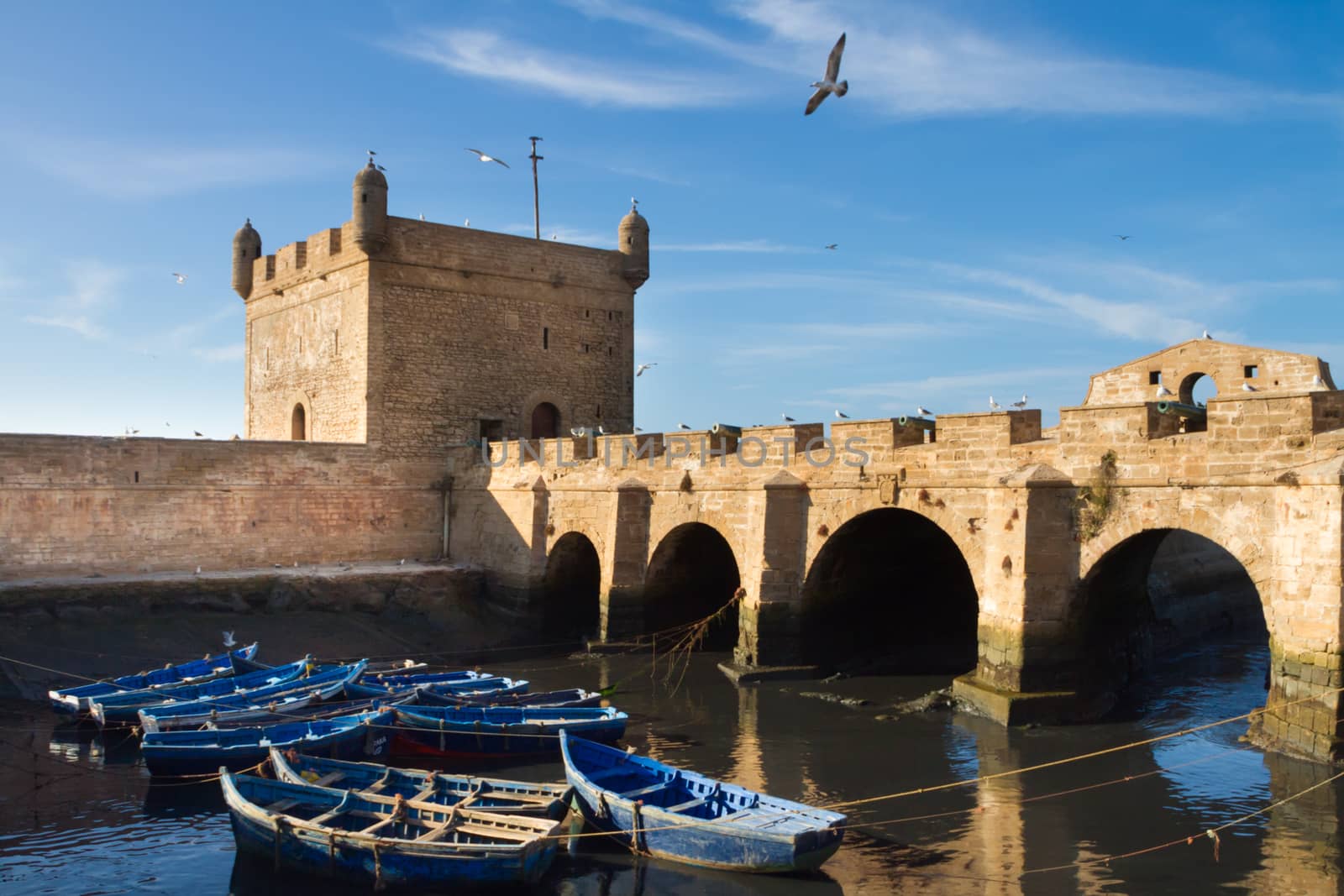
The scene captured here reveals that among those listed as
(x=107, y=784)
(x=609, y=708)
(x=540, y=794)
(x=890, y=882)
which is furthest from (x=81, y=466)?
(x=890, y=882)

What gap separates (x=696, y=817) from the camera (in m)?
11.0

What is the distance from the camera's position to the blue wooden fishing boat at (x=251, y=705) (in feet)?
47.8

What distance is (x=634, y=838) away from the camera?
10.9 metres

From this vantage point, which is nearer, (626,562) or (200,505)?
(626,562)

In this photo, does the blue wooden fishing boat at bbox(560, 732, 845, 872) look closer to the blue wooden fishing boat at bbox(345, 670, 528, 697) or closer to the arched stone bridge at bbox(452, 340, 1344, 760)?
the blue wooden fishing boat at bbox(345, 670, 528, 697)

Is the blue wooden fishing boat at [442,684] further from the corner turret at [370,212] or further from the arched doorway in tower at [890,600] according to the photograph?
the corner turret at [370,212]

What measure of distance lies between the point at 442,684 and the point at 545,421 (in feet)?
47.0

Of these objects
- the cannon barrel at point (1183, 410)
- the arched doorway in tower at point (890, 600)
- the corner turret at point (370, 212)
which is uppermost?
the corner turret at point (370, 212)

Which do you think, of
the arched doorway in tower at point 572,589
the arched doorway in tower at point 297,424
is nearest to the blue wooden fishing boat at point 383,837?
the arched doorway in tower at point 572,589

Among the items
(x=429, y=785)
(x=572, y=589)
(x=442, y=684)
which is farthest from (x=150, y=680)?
(x=572, y=589)

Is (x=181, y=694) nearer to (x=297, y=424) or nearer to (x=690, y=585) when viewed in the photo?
(x=690, y=585)

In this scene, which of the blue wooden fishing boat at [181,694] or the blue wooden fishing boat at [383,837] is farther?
the blue wooden fishing boat at [181,694]

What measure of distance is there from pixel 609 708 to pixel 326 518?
13.0 meters

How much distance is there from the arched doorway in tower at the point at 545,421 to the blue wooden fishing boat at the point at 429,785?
1829 centimetres
